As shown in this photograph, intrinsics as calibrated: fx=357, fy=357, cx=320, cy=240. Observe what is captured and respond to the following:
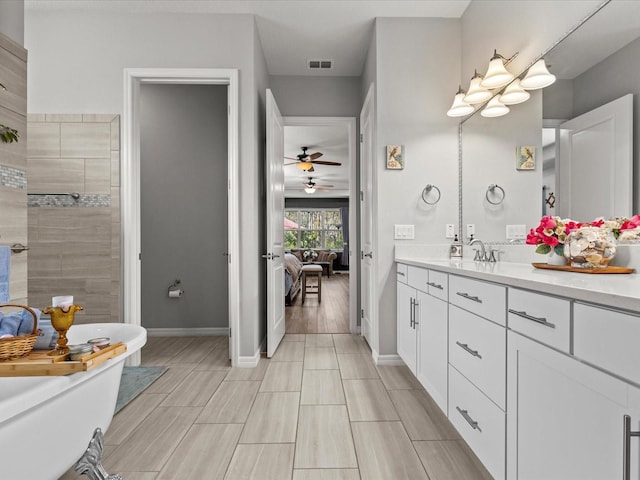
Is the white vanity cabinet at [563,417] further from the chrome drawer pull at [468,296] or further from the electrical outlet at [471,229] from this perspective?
the electrical outlet at [471,229]

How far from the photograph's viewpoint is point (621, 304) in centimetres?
80

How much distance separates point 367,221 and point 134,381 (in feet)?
7.85

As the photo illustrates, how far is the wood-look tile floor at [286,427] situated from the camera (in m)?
1.60

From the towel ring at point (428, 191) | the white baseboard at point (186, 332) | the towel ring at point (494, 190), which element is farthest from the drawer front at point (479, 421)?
the white baseboard at point (186, 332)

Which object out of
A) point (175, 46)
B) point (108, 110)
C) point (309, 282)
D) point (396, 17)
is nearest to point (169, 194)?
point (108, 110)

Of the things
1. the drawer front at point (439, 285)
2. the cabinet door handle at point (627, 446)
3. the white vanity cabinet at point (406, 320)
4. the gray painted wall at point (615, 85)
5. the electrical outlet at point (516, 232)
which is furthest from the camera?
the white vanity cabinet at point (406, 320)

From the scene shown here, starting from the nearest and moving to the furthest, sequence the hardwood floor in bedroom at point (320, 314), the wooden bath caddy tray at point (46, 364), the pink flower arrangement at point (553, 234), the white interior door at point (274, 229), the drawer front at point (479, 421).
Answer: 1. the wooden bath caddy tray at point (46, 364)
2. the drawer front at point (479, 421)
3. the pink flower arrangement at point (553, 234)
4. the white interior door at point (274, 229)
5. the hardwood floor in bedroom at point (320, 314)

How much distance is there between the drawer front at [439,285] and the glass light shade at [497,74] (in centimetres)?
135

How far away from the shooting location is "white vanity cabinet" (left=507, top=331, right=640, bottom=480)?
80 centimetres

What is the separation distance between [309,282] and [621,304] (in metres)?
8.39

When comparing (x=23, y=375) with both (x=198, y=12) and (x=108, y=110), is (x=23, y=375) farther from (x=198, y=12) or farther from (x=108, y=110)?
(x=198, y=12)

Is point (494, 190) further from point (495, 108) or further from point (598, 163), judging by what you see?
point (598, 163)

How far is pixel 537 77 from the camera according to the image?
6.76 ft

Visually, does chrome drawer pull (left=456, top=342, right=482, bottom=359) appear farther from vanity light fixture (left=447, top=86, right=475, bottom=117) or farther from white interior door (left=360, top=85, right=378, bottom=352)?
vanity light fixture (left=447, top=86, right=475, bottom=117)
